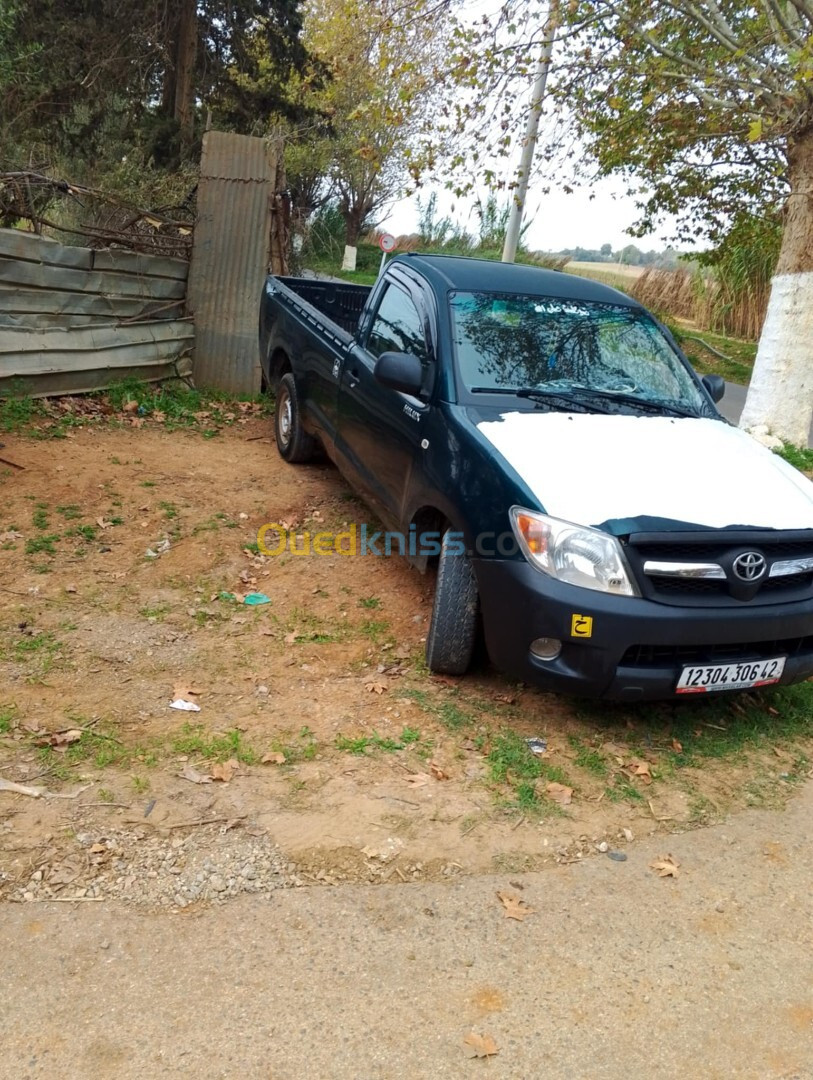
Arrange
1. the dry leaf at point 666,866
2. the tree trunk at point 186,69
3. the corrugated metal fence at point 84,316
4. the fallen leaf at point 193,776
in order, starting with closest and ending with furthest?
1. the dry leaf at point 666,866
2. the fallen leaf at point 193,776
3. the corrugated metal fence at point 84,316
4. the tree trunk at point 186,69

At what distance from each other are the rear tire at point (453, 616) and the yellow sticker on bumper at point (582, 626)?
1.98ft

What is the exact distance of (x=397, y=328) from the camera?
202 inches

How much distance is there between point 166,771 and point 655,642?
1.99 metres

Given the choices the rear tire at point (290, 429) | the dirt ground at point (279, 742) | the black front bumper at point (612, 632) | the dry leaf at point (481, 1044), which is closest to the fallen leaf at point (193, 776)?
the dirt ground at point (279, 742)

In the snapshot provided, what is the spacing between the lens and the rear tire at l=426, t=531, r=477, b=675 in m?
3.89

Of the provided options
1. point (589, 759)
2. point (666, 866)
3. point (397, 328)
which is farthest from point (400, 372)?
point (666, 866)

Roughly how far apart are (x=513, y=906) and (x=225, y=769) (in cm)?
124

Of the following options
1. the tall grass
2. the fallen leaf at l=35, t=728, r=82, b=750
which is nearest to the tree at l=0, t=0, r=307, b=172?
the tall grass

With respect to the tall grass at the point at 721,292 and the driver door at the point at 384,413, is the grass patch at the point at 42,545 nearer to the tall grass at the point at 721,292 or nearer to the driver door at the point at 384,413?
the driver door at the point at 384,413

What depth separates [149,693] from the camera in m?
3.85

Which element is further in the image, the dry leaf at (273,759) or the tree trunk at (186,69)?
the tree trunk at (186,69)

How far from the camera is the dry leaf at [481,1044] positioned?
230cm

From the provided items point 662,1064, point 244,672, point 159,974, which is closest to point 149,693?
point 244,672

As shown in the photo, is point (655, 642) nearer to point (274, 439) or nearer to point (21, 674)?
point (21, 674)
